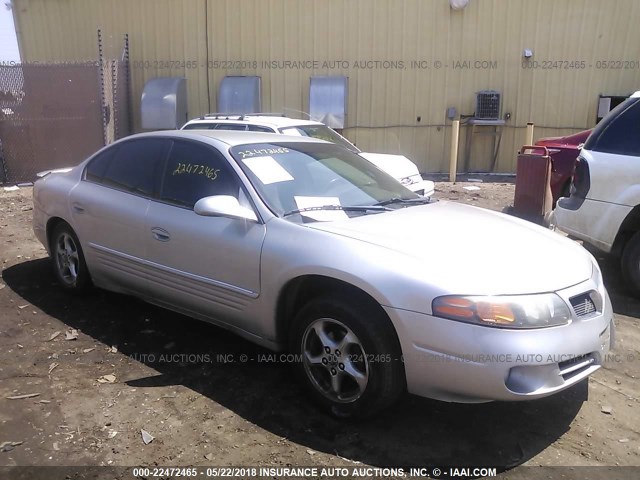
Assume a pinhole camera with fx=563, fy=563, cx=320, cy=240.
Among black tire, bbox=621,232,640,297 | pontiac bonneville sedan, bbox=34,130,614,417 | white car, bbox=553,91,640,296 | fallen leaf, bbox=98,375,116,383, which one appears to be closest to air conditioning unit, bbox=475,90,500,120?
white car, bbox=553,91,640,296

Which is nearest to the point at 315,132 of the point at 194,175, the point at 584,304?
the point at 194,175

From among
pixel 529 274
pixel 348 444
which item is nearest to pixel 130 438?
pixel 348 444

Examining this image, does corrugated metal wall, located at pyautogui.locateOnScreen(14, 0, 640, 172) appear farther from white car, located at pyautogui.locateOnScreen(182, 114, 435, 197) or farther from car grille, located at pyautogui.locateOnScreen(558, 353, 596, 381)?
car grille, located at pyautogui.locateOnScreen(558, 353, 596, 381)

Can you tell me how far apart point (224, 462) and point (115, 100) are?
37.0 feet

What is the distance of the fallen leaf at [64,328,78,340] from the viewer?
4234 millimetres

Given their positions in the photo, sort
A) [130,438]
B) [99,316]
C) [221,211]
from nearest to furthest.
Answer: [130,438] → [221,211] → [99,316]

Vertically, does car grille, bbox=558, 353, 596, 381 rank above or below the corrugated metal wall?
below

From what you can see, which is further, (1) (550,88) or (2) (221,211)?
(1) (550,88)

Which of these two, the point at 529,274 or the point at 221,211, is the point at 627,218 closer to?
the point at 529,274

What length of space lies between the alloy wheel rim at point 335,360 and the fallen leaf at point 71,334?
2020mm

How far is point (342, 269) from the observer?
2.99 m

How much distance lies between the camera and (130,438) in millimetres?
3023

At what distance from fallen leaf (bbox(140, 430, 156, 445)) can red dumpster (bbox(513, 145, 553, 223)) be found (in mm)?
6449

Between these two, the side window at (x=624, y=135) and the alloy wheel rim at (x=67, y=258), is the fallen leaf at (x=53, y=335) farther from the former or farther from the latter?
the side window at (x=624, y=135)
